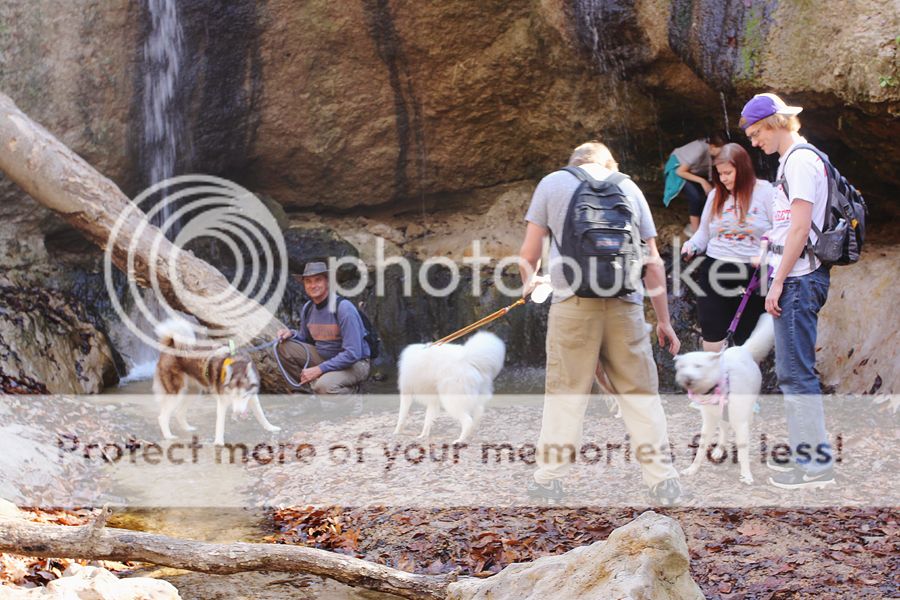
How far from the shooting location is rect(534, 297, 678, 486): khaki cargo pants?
5012mm

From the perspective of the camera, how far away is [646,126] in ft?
33.2

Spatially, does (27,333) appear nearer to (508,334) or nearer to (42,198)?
(42,198)

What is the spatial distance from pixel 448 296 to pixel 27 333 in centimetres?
485

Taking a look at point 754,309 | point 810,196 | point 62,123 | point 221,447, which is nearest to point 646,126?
point 754,309

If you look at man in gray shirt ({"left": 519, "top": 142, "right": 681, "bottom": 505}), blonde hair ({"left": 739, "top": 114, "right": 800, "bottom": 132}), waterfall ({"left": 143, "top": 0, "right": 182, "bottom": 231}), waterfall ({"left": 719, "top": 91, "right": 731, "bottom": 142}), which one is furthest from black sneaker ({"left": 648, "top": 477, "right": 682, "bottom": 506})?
waterfall ({"left": 143, "top": 0, "right": 182, "bottom": 231})

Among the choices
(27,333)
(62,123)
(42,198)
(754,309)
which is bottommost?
(27,333)

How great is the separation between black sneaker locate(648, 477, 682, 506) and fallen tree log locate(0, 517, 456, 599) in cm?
179

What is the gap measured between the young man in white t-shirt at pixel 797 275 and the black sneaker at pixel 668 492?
729mm

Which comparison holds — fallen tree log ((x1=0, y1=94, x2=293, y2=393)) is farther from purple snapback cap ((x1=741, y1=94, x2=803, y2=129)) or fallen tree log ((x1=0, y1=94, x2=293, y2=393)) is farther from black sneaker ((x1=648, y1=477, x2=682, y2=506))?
purple snapback cap ((x1=741, y1=94, x2=803, y2=129))

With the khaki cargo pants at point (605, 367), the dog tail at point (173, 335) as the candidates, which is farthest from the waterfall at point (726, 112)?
the dog tail at point (173, 335)

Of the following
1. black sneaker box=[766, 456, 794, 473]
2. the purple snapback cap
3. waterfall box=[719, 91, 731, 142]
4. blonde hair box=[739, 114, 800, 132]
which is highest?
waterfall box=[719, 91, 731, 142]

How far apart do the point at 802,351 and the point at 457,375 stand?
2.59 meters

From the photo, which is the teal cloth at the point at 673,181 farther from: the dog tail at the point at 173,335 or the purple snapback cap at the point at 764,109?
the dog tail at the point at 173,335

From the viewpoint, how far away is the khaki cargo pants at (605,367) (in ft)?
16.4
